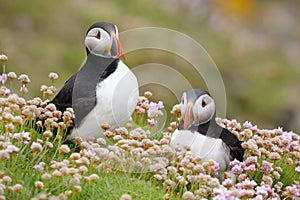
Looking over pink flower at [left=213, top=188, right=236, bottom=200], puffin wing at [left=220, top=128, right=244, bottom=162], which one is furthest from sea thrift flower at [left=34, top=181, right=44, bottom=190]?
puffin wing at [left=220, top=128, right=244, bottom=162]

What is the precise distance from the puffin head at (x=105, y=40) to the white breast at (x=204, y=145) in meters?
0.86

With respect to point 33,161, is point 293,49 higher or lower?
higher

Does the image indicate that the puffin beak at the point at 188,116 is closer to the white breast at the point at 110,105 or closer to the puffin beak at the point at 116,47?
the white breast at the point at 110,105

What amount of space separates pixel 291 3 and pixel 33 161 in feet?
74.6

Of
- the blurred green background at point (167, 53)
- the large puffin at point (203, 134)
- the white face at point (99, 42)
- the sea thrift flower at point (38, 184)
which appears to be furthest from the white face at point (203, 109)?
the blurred green background at point (167, 53)

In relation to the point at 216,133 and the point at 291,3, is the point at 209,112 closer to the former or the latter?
the point at 216,133

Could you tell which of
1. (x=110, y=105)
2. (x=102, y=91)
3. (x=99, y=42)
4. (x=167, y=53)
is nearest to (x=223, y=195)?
(x=110, y=105)

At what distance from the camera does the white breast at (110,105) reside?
5.51 m

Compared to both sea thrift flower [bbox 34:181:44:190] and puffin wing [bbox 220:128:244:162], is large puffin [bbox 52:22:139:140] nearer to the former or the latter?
puffin wing [bbox 220:128:244:162]

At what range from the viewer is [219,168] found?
5.23m

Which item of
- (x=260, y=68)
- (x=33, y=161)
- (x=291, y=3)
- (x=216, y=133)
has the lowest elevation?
(x=33, y=161)

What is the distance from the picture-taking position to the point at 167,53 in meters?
15.2

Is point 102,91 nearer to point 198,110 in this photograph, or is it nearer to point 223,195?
point 198,110

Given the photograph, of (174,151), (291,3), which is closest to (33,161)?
(174,151)
